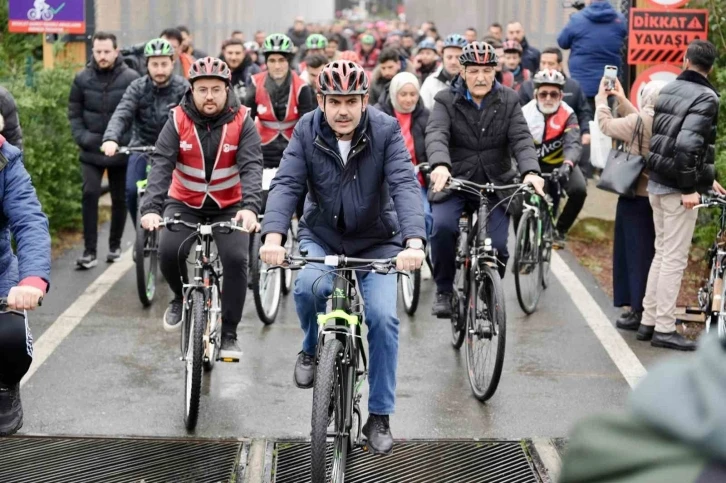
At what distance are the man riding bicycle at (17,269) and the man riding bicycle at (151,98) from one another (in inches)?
139

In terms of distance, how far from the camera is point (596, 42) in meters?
14.3

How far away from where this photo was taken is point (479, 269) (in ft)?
23.3

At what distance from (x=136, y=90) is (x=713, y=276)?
458 cm

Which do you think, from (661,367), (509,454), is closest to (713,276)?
(509,454)

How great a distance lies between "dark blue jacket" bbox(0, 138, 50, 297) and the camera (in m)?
5.04

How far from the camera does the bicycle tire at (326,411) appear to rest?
16.0 ft

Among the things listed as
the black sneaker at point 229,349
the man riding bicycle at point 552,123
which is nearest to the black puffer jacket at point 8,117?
the black sneaker at point 229,349

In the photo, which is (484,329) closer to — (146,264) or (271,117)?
(146,264)

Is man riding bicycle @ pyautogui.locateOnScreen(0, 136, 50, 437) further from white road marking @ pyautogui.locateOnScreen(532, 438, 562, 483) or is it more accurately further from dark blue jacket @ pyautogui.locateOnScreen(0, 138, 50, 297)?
white road marking @ pyautogui.locateOnScreen(532, 438, 562, 483)

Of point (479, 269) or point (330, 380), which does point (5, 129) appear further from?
point (330, 380)

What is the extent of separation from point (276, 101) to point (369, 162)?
4342mm

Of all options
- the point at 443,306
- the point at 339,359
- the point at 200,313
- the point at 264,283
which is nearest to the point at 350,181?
the point at 339,359

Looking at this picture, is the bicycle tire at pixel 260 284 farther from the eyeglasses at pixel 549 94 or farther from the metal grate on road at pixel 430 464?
the eyeglasses at pixel 549 94

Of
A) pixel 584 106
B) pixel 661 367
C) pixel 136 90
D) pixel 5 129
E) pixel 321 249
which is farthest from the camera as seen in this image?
pixel 584 106
